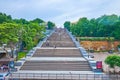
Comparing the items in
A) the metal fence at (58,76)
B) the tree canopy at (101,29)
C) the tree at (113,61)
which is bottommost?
the metal fence at (58,76)

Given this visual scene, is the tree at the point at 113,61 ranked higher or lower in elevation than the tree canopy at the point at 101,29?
lower

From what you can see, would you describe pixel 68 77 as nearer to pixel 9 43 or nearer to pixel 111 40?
pixel 9 43

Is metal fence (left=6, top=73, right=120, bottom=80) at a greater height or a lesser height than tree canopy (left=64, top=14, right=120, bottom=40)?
lesser

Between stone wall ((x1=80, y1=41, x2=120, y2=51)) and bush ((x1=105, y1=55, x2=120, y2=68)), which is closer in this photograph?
bush ((x1=105, y1=55, x2=120, y2=68))

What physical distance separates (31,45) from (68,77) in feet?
95.7

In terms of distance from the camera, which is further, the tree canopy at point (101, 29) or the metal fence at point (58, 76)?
the tree canopy at point (101, 29)

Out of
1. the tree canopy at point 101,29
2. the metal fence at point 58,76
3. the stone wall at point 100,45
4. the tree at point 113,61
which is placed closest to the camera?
the metal fence at point 58,76

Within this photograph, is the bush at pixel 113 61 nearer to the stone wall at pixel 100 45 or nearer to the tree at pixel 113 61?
the tree at pixel 113 61

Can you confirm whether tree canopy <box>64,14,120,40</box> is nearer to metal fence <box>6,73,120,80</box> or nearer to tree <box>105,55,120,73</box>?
tree <box>105,55,120,73</box>

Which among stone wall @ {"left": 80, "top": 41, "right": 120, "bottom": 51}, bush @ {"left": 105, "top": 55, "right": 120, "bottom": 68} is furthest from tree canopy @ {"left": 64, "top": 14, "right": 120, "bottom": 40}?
bush @ {"left": 105, "top": 55, "right": 120, "bottom": 68}

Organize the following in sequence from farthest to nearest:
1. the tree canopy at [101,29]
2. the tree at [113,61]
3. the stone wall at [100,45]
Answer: the tree canopy at [101,29]
the stone wall at [100,45]
the tree at [113,61]

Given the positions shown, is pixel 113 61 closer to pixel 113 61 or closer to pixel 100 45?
pixel 113 61

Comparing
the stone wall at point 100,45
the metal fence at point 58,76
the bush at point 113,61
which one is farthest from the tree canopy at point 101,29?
the metal fence at point 58,76

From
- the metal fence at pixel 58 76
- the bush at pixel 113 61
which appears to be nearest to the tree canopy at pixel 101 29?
the bush at pixel 113 61
